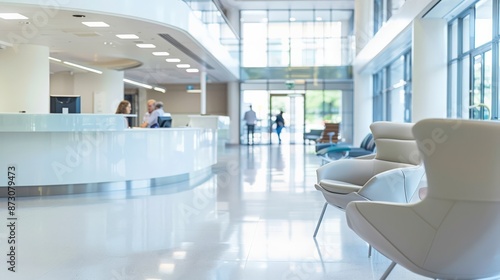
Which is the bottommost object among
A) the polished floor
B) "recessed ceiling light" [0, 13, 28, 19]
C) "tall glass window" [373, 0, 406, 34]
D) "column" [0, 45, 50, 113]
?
the polished floor

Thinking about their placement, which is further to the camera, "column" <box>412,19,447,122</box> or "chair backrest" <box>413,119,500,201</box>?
"column" <box>412,19,447,122</box>

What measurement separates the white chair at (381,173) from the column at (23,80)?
9.19 meters

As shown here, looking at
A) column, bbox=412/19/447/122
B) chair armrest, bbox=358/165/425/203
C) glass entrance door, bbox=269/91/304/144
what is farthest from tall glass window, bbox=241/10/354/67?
chair armrest, bbox=358/165/425/203

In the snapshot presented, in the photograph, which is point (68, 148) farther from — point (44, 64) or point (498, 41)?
point (498, 41)

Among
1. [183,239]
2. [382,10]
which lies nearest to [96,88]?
[382,10]

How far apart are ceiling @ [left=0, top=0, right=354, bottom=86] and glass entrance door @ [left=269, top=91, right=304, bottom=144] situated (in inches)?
207

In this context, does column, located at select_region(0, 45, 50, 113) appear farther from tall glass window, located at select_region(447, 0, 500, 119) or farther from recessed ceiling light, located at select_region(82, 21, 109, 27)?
tall glass window, located at select_region(447, 0, 500, 119)

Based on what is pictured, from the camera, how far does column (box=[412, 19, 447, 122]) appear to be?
31.5 ft

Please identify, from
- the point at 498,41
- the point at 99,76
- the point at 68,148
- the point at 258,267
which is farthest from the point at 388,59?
the point at 258,267

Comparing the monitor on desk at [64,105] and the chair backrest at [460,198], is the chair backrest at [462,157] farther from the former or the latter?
the monitor on desk at [64,105]

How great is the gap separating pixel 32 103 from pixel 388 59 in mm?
10044

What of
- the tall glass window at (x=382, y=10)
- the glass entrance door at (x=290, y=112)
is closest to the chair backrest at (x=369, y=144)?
the tall glass window at (x=382, y=10)

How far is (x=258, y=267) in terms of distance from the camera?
11.7 ft

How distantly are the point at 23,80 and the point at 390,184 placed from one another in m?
→ 10.4
